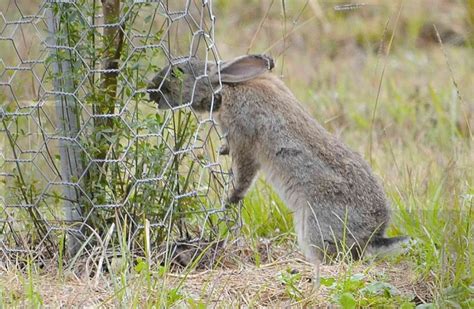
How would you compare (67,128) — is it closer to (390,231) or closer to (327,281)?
(327,281)

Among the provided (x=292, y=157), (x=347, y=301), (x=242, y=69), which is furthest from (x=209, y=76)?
(x=347, y=301)

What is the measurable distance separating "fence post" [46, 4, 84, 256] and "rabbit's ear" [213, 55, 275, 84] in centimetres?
121

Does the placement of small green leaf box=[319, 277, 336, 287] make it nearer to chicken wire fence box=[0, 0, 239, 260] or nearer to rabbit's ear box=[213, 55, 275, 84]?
chicken wire fence box=[0, 0, 239, 260]

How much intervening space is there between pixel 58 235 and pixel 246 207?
118 cm

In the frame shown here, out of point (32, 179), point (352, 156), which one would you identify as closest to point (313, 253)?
point (352, 156)

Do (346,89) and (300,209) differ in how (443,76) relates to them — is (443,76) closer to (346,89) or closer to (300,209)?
(346,89)

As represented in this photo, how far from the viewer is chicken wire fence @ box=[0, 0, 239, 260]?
409 cm


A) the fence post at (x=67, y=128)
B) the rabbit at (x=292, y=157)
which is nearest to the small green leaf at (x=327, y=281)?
the rabbit at (x=292, y=157)

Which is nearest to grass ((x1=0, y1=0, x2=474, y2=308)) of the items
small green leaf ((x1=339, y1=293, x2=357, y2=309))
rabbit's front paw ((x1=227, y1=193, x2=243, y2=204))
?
small green leaf ((x1=339, y1=293, x2=357, y2=309))

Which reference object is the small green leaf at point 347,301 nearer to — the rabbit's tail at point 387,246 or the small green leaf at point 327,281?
the small green leaf at point 327,281

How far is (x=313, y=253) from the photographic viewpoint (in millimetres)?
4715

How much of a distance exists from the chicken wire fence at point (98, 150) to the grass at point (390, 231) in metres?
0.19

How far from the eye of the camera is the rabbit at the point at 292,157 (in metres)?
4.79

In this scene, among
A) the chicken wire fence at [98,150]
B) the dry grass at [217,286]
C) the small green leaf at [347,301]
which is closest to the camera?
the small green leaf at [347,301]
